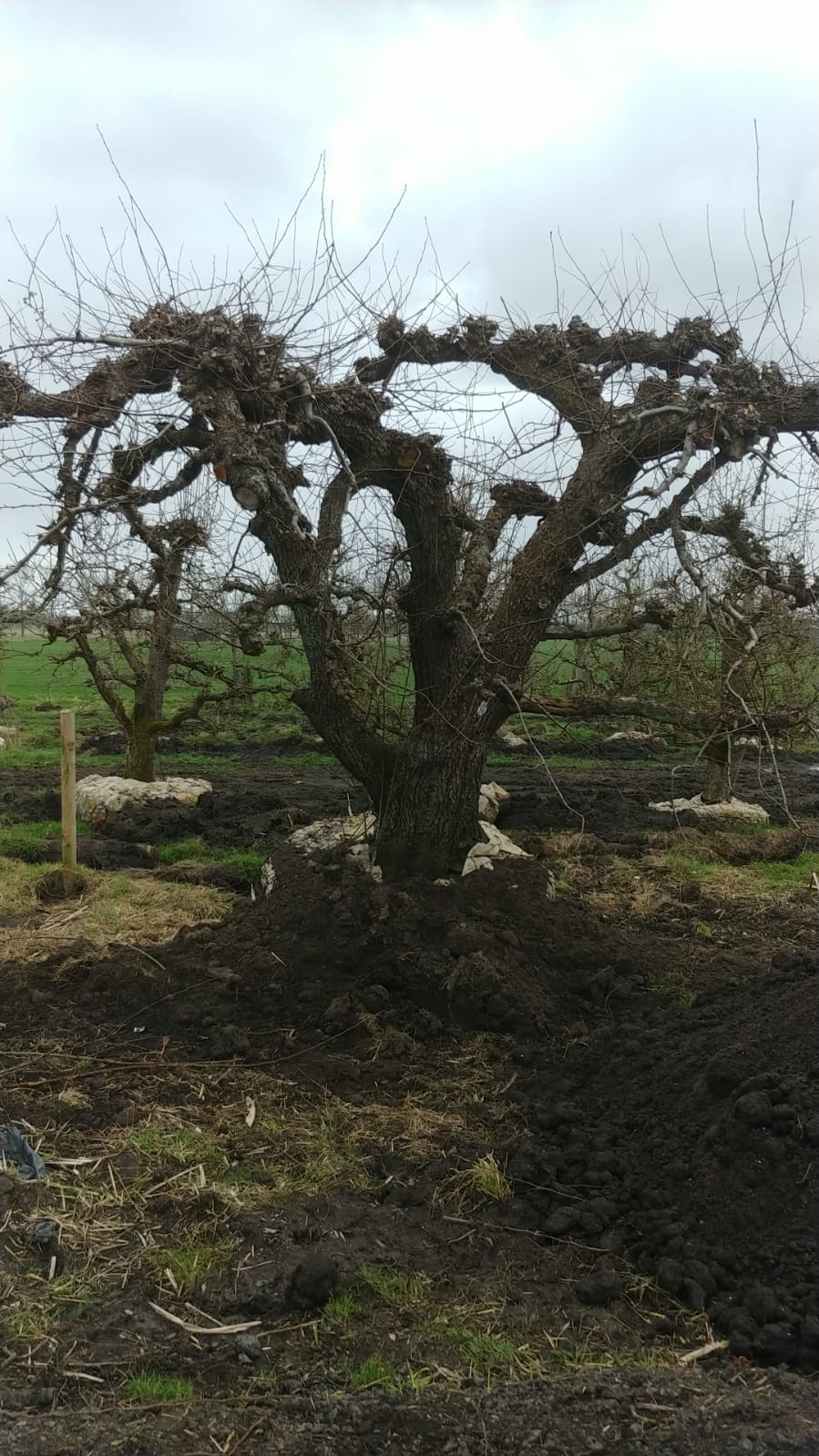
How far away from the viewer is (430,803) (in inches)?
248

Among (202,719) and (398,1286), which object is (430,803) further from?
(202,719)

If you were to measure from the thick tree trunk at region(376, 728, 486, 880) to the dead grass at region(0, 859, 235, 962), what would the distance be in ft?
5.26

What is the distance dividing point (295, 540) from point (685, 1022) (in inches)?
136

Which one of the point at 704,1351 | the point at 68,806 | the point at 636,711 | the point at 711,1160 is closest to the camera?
the point at 704,1351

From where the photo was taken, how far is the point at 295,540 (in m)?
5.69

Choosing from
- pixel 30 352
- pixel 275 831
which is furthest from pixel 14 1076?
pixel 275 831

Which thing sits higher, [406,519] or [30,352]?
[30,352]

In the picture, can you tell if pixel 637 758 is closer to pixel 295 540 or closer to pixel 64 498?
pixel 295 540

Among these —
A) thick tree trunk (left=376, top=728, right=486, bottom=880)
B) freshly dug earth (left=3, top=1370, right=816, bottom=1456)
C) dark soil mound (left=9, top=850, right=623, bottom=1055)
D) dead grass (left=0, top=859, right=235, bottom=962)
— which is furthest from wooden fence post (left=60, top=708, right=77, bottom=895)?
freshly dug earth (left=3, top=1370, right=816, bottom=1456)

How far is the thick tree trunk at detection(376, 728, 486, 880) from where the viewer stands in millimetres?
6258

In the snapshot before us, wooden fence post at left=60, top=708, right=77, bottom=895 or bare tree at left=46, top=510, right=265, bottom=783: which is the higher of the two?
bare tree at left=46, top=510, right=265, bottom=783

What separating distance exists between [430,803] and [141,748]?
5853 mm

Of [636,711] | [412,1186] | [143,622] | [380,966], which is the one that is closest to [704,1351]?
[412,1186]

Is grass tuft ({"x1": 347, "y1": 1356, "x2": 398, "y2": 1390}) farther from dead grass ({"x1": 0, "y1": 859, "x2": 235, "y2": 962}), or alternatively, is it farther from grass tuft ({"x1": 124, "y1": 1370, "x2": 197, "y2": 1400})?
dead grass ({"x1": 0, "y1": 859, "x2": 235, "y2": 962})
